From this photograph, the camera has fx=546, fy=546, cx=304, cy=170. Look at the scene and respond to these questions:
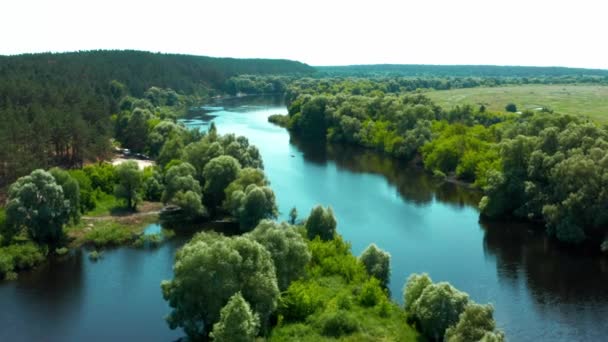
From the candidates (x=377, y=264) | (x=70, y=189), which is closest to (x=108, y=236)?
(x=70, y=189)

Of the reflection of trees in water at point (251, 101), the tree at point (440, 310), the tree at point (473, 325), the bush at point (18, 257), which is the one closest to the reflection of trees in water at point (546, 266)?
the tree at point (440, 310)

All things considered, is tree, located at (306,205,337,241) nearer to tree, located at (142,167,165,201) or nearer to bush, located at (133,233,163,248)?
bush, located at (133,233,163,248)

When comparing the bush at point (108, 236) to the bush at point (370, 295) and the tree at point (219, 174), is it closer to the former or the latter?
the tree at point (219, 174)

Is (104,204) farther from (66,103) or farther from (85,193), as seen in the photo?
(66,103)

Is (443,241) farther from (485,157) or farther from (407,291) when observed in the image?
(485,157)

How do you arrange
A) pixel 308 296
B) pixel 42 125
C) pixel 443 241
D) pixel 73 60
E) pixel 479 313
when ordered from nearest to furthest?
pixel 479 313, pixel 308 296, pixel 443 241, pixel 42 125, pixel 73 60

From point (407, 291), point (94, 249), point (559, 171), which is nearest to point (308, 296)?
point (407, 291)
